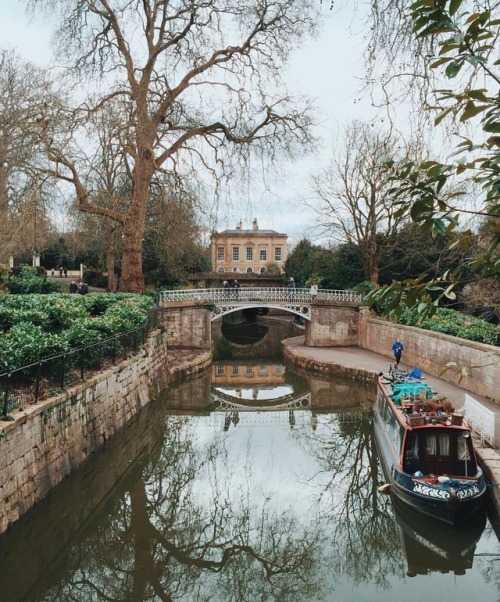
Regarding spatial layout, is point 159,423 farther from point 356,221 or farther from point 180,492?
point 356,221

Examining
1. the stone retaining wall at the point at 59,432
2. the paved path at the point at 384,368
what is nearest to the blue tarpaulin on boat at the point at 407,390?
the paved path at the point at 384,368

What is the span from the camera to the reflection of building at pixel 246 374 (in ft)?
70.1

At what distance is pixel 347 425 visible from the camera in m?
14.8

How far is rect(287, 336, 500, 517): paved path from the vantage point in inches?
358

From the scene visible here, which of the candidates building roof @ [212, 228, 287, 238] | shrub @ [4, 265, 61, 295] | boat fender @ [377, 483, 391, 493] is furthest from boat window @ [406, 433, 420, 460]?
building roof @ [212, 228, 287, 238]

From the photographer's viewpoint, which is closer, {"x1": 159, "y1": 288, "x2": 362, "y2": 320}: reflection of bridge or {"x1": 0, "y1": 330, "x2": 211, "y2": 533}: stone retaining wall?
{"x1": 0, "y1": 330, "x2": 211, "y2": 533}: stone retaining wall

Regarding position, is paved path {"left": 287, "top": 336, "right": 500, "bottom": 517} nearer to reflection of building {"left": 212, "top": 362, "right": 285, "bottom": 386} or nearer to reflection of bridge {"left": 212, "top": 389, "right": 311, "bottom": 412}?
reflection of building {"left": 212, "top": 362, "right": 285, "bottom": 386}

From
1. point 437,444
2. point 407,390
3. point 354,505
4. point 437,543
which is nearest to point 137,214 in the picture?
point 407,390

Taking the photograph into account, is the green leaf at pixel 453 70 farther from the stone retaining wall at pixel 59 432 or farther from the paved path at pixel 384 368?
the paved path at pixel 384 368

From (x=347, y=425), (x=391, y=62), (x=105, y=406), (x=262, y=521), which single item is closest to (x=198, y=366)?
(x=347, y=425)

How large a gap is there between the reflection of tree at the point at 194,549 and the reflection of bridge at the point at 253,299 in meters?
15.4

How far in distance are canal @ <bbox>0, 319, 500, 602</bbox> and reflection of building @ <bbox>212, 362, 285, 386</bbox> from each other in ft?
24.2

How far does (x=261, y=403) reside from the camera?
59.1 feet

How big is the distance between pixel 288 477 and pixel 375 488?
172cm
